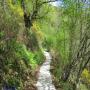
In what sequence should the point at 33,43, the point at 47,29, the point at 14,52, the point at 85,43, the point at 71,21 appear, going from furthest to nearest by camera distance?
the point at 47,29 → the point at 33,43 → the point at 71,21 → the point at 85,43 → the point at 14,52

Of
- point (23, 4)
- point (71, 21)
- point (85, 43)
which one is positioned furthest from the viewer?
point (23, 4)

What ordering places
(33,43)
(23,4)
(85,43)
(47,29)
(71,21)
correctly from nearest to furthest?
(85,43) < (71,21) < (23,4) < (33,43) < (47,29)

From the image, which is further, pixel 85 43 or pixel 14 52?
pixel 85 43

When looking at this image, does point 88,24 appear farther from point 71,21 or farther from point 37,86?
point 37,86

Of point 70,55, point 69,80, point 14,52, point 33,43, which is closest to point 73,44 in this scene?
point 70,55

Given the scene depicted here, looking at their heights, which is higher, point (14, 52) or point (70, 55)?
point (14, 52)

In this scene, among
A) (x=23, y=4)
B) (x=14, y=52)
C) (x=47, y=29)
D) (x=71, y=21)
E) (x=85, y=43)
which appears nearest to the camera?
(x=14, y=52)

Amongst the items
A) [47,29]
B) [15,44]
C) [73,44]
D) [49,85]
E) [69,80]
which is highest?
[15,44]

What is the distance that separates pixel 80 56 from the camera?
18.3 meters

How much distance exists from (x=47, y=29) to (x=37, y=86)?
29854 millimetres

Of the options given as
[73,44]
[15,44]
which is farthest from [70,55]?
[15,44]

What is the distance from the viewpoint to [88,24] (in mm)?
17531

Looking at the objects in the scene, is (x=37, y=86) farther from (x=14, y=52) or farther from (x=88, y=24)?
(x=88, y=24)

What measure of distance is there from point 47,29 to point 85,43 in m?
28.7
